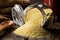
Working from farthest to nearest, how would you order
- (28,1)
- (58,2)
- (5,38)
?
(28,1) < (58,2) < (5,38)

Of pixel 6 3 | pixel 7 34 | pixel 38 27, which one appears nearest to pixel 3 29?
pixel 7 34

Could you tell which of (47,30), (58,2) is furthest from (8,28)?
(58,2)

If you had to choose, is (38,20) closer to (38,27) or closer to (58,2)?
(38,27)

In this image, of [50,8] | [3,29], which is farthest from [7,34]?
[50,8]

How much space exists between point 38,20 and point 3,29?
5.3 inches

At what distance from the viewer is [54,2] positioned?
28.9 inches

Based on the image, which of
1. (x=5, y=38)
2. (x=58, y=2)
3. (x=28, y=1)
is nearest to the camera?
(x=5, y=38)

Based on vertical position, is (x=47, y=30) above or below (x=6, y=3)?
below

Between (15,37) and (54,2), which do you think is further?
(54,2)

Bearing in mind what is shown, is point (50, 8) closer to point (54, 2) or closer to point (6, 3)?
point (54, 2)

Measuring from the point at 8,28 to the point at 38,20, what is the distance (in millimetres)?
114

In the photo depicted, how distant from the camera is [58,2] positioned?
0.73m

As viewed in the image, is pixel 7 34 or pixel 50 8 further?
pixel 50 8

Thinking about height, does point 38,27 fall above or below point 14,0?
below
